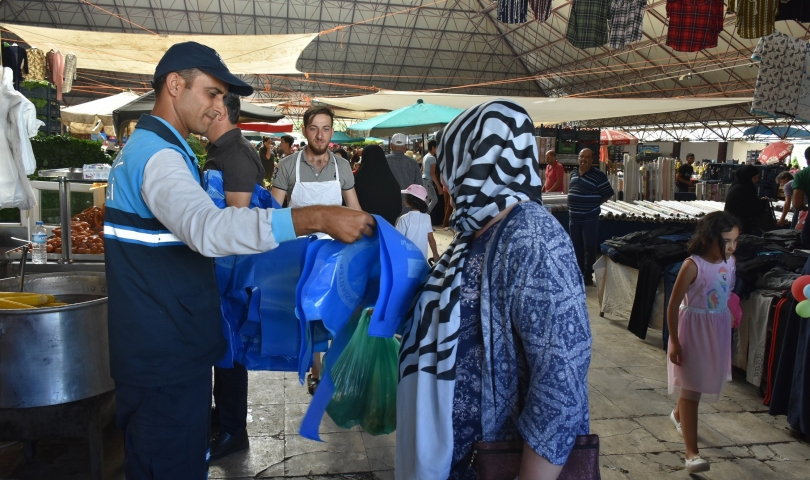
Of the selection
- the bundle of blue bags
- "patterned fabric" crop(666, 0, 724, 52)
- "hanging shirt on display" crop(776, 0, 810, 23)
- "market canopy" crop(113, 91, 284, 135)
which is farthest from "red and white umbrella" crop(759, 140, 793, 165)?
the bundle of blue bags

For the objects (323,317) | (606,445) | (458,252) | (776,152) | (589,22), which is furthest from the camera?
(776,152)

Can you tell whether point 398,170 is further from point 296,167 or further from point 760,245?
point 760,245

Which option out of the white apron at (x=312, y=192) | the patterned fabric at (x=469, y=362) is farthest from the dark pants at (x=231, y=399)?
the patterned fabric at (x=469, y=362)

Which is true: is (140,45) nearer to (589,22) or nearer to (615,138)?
(589,22)

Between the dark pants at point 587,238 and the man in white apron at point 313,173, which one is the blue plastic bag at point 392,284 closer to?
the man in white apron at point 313,173

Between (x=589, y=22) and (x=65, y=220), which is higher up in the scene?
(x=589, y=22)

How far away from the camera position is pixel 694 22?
6008 millimetres

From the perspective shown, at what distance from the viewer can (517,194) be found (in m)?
1.40

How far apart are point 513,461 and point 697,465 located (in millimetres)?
2198

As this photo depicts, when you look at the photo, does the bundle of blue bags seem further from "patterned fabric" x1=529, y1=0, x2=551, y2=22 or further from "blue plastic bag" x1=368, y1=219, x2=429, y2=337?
"patterned fabric" x1=529, y1=0, x2=551, y2=22

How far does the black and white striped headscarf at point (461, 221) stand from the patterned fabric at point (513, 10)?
5.35m

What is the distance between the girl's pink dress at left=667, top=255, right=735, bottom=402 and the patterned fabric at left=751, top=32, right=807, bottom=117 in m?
3.17

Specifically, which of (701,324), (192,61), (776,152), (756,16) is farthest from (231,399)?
(776,152)

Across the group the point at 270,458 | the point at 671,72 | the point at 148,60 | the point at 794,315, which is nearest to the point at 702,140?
the point at 671,72
